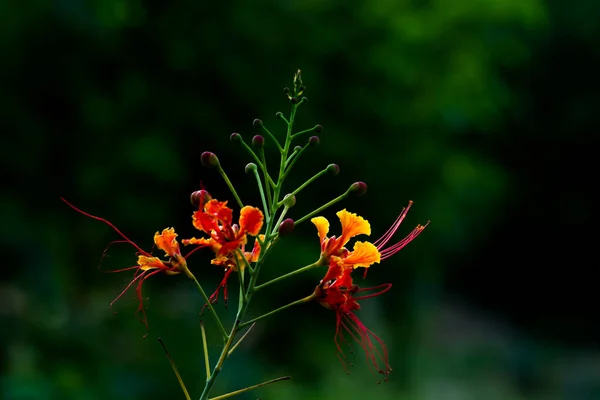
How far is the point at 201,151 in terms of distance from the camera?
1040 centimetres

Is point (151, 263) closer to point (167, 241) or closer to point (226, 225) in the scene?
→ point (167, 241)

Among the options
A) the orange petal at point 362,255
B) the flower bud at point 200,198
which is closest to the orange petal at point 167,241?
the flower bud at point 200,198

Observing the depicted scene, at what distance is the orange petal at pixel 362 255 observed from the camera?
214 cm

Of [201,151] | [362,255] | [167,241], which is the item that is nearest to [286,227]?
[362,255]

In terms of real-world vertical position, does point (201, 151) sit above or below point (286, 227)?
below

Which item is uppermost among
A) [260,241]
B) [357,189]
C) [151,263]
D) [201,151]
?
[357,189]

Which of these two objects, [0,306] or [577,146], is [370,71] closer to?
[0,306]

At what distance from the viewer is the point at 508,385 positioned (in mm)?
18156

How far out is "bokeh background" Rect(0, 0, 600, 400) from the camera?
32.0 ft

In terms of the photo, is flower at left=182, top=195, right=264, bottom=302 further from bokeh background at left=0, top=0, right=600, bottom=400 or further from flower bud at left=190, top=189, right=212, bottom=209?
bokeh background at left=0, top=0, right=600, bottom=400

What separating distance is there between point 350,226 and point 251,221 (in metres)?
0.30

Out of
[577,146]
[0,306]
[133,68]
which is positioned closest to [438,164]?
[133,68]

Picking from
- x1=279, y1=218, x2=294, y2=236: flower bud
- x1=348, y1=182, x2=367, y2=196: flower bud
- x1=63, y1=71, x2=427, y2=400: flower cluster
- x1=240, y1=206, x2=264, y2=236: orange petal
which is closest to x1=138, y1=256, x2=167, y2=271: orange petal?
x1=63, y1=71, x2=427, y2=400: flower cluster

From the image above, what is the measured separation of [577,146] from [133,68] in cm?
1352
